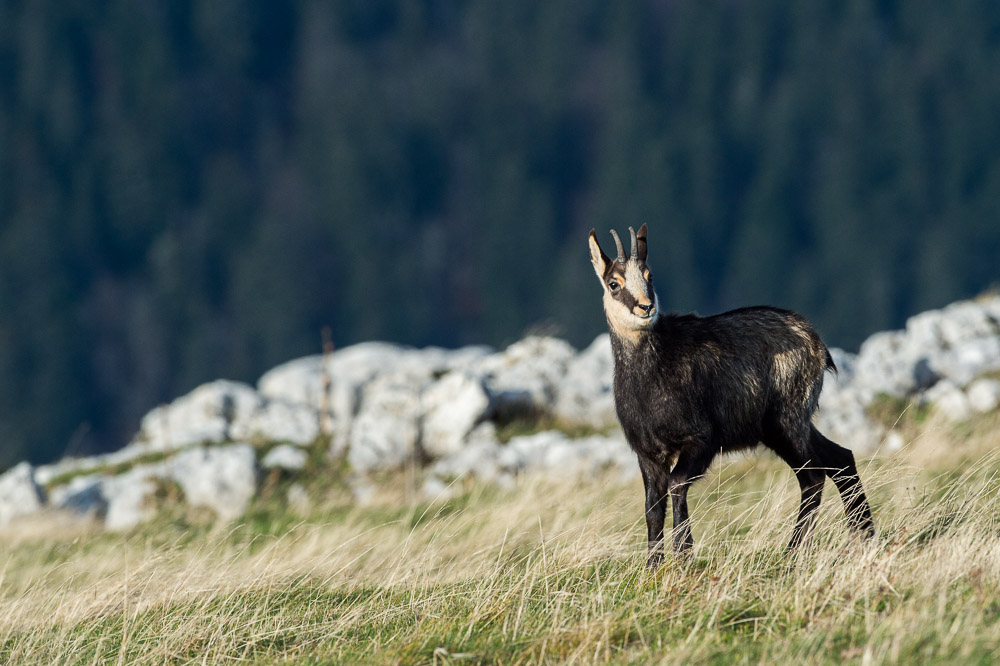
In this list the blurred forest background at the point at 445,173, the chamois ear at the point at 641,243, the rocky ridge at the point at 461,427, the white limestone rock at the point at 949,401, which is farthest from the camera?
the blurred forest background at the point at 445,173

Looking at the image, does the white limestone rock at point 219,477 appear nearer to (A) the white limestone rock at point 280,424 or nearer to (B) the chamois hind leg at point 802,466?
(A) the white limestone rock at point 280,424

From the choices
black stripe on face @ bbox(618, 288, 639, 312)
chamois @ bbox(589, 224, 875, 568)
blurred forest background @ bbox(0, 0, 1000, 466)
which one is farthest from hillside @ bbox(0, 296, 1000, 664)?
blurred forest background @ bbox(0, 0, 1000, 466)

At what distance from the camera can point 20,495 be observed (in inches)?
754

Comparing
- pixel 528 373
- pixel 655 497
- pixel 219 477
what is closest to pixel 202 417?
pixel 219 477

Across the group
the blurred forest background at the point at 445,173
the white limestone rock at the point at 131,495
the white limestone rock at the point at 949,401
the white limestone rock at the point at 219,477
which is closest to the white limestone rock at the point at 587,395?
the white limestone rock at the point at 949,401

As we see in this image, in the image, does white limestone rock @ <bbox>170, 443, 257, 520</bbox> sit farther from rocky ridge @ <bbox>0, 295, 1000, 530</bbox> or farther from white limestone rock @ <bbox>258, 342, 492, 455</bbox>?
white limestone rock @ <bbox>258, 342, 492, 455</bbox>

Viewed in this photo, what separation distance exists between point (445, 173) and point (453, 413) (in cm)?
12751

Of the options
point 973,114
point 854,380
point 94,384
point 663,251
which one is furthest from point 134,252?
point 854,380

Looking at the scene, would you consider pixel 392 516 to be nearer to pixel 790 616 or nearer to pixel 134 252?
pixel 790 616

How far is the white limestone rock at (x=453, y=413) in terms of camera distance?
776 inches

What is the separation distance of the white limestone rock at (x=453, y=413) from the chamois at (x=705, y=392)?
411 inches

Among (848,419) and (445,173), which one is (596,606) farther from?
(445,173)

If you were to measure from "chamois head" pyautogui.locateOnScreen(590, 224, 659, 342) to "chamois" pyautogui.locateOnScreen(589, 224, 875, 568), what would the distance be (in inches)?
0.4

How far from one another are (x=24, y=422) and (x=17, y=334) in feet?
41.0
